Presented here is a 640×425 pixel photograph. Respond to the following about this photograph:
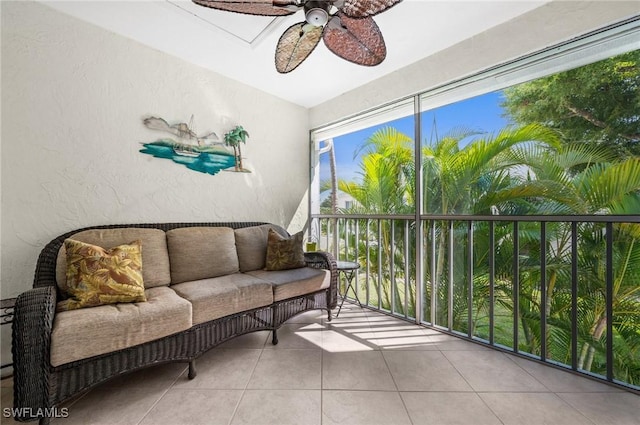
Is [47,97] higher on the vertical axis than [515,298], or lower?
higher

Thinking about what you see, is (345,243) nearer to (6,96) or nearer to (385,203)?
(385,203)

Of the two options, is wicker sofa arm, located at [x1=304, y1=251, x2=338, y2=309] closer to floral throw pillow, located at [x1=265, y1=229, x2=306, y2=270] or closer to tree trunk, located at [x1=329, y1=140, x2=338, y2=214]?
floral throw pillow, located at [x1=265, y1=229, x2=306, y2=270]

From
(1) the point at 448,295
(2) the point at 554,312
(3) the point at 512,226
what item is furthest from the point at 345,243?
(2) the point at 554,312

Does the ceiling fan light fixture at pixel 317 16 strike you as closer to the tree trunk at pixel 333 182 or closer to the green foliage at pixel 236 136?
the green foliage at pixel 236 136

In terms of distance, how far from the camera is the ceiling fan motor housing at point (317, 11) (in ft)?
4.74

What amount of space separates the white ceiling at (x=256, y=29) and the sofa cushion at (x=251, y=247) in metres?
1.76

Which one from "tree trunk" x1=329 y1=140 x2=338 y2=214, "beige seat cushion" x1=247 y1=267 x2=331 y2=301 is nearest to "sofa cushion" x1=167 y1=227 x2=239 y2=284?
"beige seat cushion" x1=247 y1=267 x2=331 y2=301

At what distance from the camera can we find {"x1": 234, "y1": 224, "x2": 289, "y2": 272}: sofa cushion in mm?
2746

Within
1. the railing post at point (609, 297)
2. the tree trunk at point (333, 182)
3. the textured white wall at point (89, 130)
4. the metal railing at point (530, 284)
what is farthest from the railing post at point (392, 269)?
the textured white wall at point (89, 130)

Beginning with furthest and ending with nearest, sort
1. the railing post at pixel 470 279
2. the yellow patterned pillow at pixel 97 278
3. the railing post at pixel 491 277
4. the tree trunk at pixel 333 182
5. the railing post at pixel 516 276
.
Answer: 1. the tree trunk at pixel 333 182
2. the railing post at pixel 470 279
3. the railing post at pixel 491 277
4. the railing post at pixel 516 276
5. the yellow patterned pillow at pixel 97 278

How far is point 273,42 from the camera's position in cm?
240

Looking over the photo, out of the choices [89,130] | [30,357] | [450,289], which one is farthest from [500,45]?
[30,357]

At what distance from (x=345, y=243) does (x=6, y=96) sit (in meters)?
3.30

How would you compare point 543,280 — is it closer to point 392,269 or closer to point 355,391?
point 392,269
